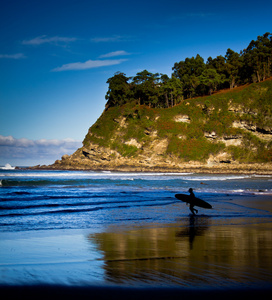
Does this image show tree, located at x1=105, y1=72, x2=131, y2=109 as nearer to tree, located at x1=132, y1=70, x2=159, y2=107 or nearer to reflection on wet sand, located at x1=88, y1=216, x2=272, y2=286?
tree, located at x1=132, y1=70, x2=159, y2=107

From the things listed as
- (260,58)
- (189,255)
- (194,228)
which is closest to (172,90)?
(260,58)

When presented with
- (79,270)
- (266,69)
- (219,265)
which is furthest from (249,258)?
(266,69)

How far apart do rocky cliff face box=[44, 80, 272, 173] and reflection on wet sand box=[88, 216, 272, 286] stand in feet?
199

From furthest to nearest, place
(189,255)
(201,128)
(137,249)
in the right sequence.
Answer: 1. (201,128)
2. (137,249)
3. (189,255)

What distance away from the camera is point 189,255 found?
621 cm

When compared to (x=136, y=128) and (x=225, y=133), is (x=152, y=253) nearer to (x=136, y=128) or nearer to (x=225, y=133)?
(x=225, y=133)

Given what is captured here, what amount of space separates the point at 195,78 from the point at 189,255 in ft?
306

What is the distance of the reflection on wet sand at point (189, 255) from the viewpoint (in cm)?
461

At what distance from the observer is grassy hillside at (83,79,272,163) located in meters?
74.9

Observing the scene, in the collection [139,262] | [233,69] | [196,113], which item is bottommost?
[139,262]

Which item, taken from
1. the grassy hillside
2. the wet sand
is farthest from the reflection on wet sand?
the grassy hillside

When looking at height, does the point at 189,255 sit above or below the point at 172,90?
below

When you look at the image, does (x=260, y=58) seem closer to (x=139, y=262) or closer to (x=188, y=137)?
(x=188, y=137)

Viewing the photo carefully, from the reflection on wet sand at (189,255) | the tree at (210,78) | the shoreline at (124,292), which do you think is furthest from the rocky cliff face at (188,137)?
the shoreline at (124,292)
